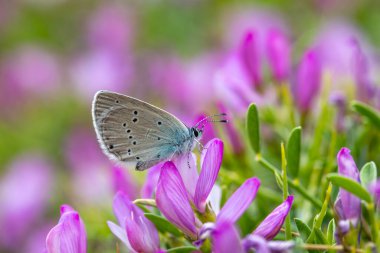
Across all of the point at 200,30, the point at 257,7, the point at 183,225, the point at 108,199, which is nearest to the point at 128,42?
the point at 200,30

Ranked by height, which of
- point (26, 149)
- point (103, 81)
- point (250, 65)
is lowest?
point (26, 149)

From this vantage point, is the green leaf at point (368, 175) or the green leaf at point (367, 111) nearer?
the green leaf at point (368, 175)

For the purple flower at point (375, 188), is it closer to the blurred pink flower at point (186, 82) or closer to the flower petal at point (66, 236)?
the flower petal at point (66, 236)

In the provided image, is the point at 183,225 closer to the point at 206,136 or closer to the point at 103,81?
the point at 206,136

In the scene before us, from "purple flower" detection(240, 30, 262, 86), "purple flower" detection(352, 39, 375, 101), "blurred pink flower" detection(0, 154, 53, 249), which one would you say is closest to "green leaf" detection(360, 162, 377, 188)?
"purple flower" detection(352, 39, 375, 101)

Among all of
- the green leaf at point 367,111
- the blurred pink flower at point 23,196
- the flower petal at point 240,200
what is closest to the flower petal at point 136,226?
the flower petal at point 240,200
